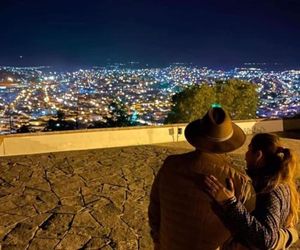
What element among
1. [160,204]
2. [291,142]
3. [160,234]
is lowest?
[291,142]

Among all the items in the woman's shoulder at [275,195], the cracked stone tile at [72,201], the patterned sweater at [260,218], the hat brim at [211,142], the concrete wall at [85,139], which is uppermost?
the hat brim at [211,142]

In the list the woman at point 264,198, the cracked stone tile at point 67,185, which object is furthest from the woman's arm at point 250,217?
the cracked stone tile at point 67,185

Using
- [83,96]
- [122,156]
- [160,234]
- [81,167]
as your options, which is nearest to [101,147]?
[122,156]

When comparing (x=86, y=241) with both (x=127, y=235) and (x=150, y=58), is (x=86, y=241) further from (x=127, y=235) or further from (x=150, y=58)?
(x=150, y=58)

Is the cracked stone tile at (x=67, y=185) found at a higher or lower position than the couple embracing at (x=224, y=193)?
lower

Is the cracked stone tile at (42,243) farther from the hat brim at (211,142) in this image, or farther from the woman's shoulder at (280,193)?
the woman's shoulder at (280,193)

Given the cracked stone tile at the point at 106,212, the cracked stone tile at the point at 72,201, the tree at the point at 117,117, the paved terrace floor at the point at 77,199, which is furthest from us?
the tree at the point at 117,117
